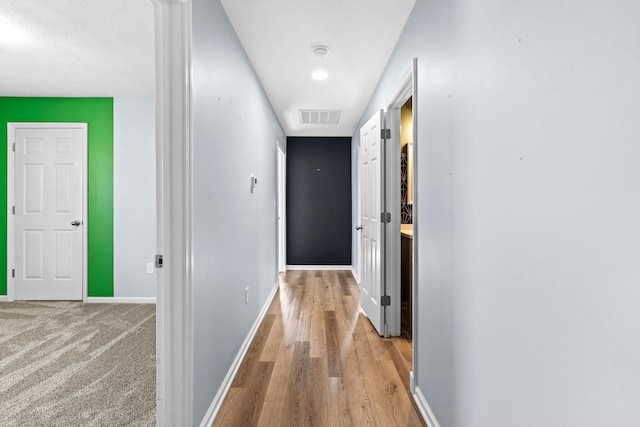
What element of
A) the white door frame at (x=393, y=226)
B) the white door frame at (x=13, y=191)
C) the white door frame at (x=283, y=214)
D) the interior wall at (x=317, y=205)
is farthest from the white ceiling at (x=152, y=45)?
the interior wall at (x=317, y=205)

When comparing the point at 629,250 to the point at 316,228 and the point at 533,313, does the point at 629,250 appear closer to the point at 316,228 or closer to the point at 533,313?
the point at 533,313

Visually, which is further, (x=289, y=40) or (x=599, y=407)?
Answer: (x=289, y=40)

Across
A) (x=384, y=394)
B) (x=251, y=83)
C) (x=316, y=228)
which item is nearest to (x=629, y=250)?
(x=384, y=394)

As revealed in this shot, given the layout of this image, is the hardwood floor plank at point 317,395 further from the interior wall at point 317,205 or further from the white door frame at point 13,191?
the interior wall at point 317,205

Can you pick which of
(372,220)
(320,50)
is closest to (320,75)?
(320,50)

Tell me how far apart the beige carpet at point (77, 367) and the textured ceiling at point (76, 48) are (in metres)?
2.44

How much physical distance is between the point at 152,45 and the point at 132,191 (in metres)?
1.91

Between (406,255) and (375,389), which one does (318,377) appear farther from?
(406,255)

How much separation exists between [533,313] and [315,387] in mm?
1582

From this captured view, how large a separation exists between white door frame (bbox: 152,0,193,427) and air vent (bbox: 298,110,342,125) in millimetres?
3127

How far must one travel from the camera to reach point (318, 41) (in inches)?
106

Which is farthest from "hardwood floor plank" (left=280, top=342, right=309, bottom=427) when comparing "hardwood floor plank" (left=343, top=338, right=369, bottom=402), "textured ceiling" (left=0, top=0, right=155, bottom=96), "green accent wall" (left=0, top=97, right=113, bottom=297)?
"green accent wall" (left=0, top=97, right=113, bottom=297)

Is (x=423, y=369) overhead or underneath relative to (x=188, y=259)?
underneath

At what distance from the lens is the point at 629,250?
687mm
